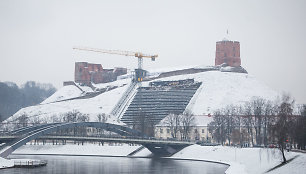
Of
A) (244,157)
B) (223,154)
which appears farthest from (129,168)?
(223,154)

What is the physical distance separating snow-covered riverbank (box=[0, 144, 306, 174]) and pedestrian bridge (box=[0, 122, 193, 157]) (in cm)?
274

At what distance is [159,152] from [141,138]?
7.73 m

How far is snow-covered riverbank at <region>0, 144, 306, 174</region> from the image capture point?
8820 centimetres

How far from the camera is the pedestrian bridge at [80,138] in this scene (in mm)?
113250

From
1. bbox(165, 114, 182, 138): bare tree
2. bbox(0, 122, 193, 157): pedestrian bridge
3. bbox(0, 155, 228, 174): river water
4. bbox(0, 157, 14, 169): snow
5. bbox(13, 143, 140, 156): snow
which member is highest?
bbox(165, 114, 182, 138): bare tree

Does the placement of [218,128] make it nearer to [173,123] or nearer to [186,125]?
[186,125]

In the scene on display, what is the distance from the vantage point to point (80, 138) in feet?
413

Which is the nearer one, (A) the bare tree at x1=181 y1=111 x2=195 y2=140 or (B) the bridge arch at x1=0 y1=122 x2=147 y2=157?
(B) the bridge arch at x1=0 y1=122 x2=147 y2=157

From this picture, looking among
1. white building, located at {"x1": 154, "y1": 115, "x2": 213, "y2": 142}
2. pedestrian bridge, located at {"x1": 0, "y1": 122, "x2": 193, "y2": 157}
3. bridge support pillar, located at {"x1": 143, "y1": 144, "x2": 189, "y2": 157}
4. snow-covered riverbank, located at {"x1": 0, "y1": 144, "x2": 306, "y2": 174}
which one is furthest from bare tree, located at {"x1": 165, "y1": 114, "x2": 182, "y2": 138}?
bridge support pillar, located at {"x1": 143, "y1": 144, "x2": 189, "y2": 157}

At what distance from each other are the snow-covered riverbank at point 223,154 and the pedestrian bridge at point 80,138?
2738mm

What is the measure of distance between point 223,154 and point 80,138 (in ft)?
94.3

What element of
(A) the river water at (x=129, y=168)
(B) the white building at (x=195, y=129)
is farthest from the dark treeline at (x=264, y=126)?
(A) the river water at (x=129, y=168)

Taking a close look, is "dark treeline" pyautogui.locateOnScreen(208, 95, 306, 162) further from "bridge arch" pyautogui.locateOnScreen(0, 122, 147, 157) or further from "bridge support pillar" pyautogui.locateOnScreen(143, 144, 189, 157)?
"bridge arch" pyautogui.locateOnScreen(0, 122, 147, 157)

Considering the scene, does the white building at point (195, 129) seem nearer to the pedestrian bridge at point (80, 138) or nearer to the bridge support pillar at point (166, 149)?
the bridge support pillar at point (166, 149)
